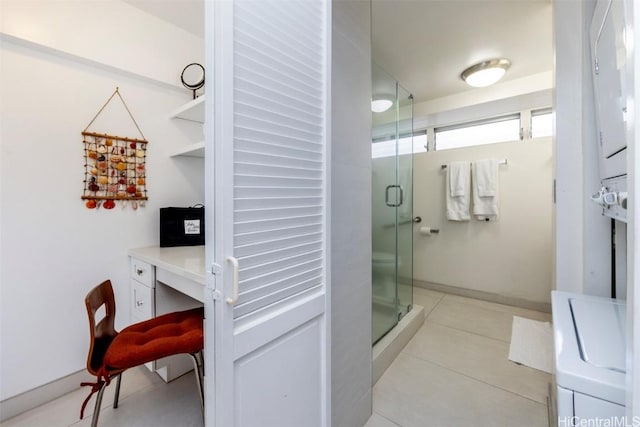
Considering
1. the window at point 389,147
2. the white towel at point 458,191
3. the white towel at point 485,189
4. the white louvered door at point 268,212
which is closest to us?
the white louvered door at point 268,212

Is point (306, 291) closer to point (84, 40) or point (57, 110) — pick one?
point (57, 110)

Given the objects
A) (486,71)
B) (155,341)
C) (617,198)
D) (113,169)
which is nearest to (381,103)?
(486,71)

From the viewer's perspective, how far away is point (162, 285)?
1.63 metres

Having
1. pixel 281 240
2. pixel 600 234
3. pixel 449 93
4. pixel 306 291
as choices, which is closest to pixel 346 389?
Answer: pixel 306 291

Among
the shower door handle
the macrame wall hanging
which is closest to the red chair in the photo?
the macrame wall hanging

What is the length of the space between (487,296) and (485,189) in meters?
1.25

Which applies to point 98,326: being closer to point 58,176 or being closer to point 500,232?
point 58,176

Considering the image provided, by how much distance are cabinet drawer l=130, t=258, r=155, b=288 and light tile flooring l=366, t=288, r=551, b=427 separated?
150 centimetres

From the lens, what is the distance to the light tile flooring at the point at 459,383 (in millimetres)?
1432

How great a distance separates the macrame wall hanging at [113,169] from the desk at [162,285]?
376mm

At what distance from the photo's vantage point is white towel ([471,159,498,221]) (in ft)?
9.64

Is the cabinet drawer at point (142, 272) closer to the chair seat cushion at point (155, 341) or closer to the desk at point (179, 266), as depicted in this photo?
the desk at point (179, 266)

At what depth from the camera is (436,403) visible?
5.03 ft

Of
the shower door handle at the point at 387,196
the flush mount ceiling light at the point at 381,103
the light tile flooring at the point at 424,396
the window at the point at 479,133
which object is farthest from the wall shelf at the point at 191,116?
the window at the point at 479,133
